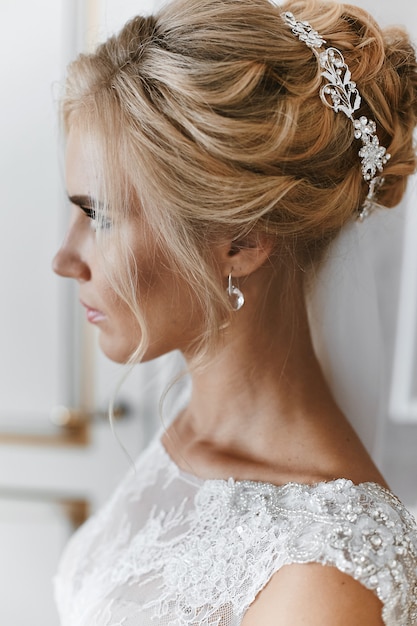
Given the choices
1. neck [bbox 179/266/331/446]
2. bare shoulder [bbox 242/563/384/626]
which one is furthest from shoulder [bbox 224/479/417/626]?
neck [bbox 179/266/331/446]

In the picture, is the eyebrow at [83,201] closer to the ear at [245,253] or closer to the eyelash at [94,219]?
the eyelash at [94,219]

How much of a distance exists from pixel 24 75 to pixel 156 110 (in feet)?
2.29

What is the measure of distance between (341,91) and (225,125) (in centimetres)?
15

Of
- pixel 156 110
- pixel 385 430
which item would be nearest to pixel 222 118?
pixel 156 110

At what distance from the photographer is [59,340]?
4.79 feet

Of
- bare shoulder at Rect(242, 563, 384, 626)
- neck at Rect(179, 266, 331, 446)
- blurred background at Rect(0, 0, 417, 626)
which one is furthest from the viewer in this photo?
blurred background at Rect(0, 0, 417, 626)

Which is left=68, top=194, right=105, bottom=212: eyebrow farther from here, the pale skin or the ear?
the ear

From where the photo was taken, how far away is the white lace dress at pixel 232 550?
0.73 meters

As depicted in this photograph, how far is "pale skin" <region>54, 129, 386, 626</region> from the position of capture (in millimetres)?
850

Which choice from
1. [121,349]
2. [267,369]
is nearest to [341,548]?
[267,369]

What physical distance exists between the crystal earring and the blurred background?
0.38m

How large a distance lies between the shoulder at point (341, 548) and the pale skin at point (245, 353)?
0.04 m

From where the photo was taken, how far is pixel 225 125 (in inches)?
29.9

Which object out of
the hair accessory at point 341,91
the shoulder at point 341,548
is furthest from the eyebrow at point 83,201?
the shoulder at point 341,548
